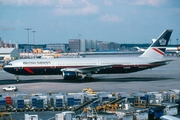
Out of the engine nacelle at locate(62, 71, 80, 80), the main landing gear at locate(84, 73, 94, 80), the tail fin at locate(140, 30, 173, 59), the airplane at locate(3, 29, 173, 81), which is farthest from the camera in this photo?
the tail fin at locate(140, 30, 173, 59)

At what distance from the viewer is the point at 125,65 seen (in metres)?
58.1

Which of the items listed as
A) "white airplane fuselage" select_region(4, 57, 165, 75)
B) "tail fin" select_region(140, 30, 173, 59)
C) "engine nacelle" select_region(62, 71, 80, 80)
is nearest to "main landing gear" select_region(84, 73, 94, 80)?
"white airplane fuselage" select_region(4, 57, 165, 75)

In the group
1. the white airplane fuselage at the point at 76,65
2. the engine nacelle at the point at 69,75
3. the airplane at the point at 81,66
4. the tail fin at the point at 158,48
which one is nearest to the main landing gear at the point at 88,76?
the airplane at the point at 81,66

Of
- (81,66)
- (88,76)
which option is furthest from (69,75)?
(88,76)

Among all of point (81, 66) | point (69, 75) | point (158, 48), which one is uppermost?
point (158, 48)

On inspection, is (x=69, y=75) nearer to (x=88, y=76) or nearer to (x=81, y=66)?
(x=81, y=66)

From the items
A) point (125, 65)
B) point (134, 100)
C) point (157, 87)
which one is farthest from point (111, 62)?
point (134, 100)

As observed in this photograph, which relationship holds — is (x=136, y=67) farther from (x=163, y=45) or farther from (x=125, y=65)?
(x=163, y=45)

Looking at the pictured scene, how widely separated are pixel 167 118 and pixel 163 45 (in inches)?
1751

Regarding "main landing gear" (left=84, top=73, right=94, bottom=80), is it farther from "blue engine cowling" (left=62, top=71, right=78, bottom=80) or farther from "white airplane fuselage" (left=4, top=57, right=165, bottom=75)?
"blue engine cowling" (left=62, top=71, right=78, bottom=80)

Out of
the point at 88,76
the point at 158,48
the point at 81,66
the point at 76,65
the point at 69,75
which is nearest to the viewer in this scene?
the point at 69,75

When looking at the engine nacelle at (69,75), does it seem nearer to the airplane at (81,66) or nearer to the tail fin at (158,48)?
the airplane at (81,66)

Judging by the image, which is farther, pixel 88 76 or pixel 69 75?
Result: pixel 88 76

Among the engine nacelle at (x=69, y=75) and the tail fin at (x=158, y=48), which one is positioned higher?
the tail fin at (x=158, y=48)
